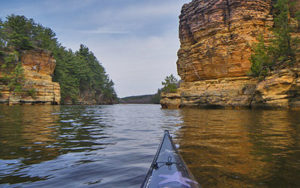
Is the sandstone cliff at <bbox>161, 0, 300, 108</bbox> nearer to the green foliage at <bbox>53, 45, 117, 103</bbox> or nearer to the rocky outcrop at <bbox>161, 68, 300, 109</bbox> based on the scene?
the rocky outcrop at <bbox>161, 68, 300, 109</bbox>

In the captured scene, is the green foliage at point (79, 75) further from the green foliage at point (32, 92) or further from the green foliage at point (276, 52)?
the green foliage at point (276, 52)

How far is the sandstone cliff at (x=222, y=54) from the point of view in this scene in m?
24.1

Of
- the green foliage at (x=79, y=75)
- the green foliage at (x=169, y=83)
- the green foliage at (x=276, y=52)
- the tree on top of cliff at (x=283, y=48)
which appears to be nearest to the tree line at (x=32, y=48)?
the green foliage at (x=79, y=75)

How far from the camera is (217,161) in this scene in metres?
2.97

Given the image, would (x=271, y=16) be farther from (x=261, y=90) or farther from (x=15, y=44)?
(x=15, y=44)

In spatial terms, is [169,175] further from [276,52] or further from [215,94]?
[276,52]

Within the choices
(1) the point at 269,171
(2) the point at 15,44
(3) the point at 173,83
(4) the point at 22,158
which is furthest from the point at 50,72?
(1) the point at 269,171

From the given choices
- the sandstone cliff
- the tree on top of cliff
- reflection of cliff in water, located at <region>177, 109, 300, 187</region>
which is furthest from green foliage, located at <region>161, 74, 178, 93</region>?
reflection of cliff in water, located at <region>177, 109, 300, 187</region>

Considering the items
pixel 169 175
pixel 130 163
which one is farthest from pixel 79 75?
pixel 169 175

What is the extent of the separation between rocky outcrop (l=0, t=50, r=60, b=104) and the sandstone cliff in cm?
2217

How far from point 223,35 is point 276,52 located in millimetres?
7516

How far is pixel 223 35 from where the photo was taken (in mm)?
26781

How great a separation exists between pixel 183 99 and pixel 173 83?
738 centimetres

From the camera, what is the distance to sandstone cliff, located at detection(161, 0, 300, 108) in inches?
947
